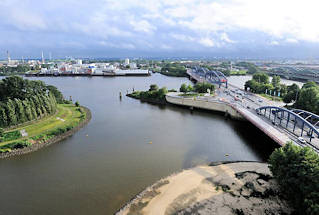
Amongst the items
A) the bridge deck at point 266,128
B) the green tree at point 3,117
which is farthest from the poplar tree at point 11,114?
the bridge deck at point 266,128

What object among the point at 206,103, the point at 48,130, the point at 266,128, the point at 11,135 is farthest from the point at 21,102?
the point at 266,128

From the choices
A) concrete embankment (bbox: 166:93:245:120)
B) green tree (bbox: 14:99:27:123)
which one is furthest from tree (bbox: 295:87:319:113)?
green tree (bbox: 14:99:27:123)

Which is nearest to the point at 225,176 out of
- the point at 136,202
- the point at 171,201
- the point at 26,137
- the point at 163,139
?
the point at 171,201

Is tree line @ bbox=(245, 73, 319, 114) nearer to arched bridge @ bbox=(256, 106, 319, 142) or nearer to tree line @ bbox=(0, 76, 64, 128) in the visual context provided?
arched bridge @ bbox=(256, 106, 319, 142)

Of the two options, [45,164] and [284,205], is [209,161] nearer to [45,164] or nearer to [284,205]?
[284,205]

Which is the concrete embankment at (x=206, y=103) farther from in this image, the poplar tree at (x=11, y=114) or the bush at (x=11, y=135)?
the bush at (x=11, y=135)

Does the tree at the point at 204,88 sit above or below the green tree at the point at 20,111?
above
